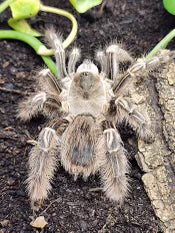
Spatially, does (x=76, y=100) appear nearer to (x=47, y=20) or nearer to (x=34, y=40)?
(x=34, y=40)

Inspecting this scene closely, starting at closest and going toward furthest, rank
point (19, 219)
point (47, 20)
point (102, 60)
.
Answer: point (19, 219) < point (102, 60) < point (47, 20)

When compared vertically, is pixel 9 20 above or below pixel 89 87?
above

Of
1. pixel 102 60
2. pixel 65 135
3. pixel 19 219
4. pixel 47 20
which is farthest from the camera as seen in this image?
pixel 47 20

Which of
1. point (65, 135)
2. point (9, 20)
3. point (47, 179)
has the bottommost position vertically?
point (47, 179)

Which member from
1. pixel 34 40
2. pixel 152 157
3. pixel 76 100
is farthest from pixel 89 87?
pixel 34 40

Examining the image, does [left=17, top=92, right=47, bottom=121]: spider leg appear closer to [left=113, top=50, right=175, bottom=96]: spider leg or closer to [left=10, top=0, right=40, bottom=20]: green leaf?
[left=113, top=50, right=175, bottom=96]: spider leg

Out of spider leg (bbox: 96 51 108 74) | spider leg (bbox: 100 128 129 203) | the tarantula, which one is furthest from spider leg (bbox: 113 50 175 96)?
spider leg (bbox: 100 128 129 203)

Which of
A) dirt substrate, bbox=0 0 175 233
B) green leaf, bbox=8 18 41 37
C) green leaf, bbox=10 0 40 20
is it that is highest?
green leaf, bbox=10 0 40 20
